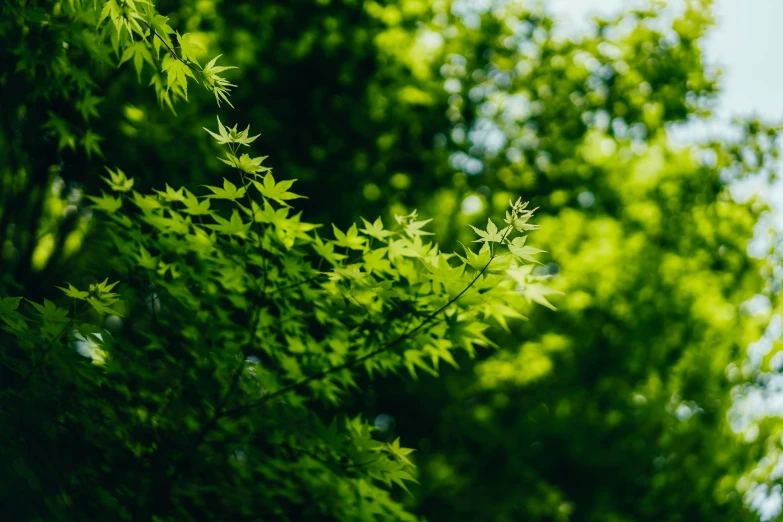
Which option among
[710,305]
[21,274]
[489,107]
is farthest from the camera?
[710,305]

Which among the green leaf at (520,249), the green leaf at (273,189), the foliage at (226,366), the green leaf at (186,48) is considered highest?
the green leaf at (520,249)

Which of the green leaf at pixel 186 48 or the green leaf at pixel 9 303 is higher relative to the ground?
the green leaf at pixel 186 48

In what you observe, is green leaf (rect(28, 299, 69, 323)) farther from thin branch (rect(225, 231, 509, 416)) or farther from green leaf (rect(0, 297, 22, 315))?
thin branch (rect(225, 231, 509, 416))

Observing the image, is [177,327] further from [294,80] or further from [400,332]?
[294,80]

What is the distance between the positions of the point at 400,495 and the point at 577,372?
3476mm

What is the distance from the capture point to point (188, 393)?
2.92m

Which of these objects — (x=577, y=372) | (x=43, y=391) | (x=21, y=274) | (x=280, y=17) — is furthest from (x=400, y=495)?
(x=43, y=391)

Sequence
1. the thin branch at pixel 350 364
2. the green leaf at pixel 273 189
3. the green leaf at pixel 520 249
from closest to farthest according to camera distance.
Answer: the green leaf at pixel 520 249 < the green leaf at pixel 273 189 < the thin branch at pixel 350 364

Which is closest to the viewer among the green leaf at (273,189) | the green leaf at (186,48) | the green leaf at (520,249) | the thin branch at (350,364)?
the green leaf at (520,249)

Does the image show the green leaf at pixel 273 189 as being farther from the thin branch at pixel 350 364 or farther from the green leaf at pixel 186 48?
→ the thin branch at pixel 350 364

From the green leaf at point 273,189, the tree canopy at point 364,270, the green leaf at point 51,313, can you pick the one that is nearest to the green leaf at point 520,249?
the tree canopy at point 364,270

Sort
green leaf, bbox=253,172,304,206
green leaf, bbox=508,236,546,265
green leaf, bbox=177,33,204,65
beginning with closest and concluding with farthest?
green leaf, bbox=508,236,546,265 → green leaf, bbox=177,33,204,65 → green leaf, bbox=253,172,304,206

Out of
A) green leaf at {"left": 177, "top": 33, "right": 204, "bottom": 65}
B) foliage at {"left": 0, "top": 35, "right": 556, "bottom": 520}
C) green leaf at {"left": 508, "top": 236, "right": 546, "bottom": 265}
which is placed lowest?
foliage at {"left": 0, "top": 35, "right": 556, "bottom": 520}

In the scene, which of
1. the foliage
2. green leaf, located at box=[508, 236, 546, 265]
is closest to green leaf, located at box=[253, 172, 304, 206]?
the foliage
